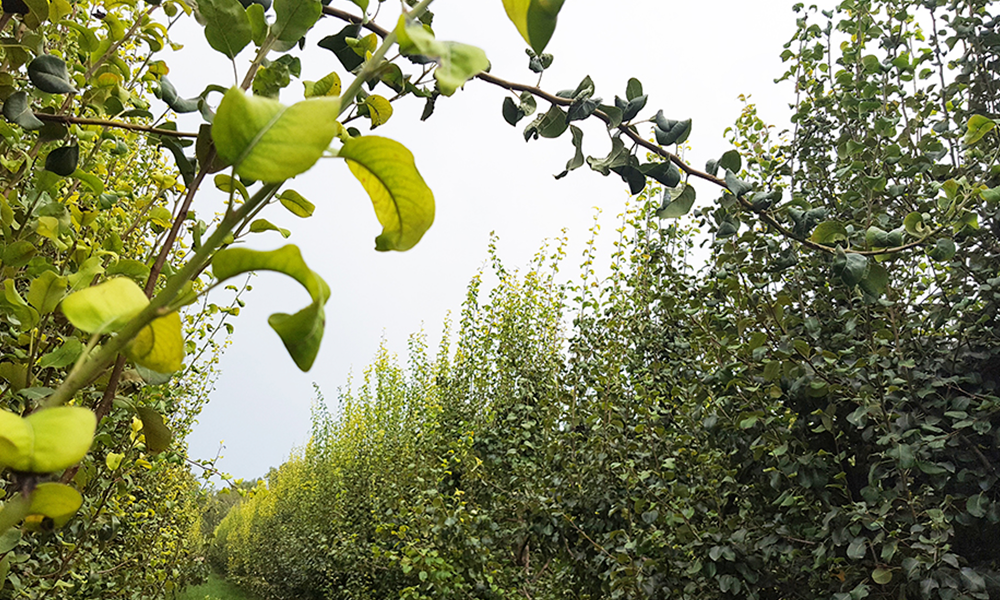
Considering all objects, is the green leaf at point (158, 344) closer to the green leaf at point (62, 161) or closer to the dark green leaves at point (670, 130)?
the green leaf at point (62, 161)

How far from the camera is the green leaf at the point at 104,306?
23cm

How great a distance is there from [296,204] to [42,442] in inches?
16.3

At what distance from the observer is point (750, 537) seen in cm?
264

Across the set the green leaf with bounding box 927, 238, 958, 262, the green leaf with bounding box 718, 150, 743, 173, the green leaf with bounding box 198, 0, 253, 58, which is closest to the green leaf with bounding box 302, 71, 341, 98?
the green leaf with bounding box 198, 0, 253, 58

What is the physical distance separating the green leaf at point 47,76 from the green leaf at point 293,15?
0.36 metres

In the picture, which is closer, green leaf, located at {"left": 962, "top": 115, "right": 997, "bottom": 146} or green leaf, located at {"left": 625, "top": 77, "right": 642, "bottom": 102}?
green leaf, located at {"left": 625, "top": 77, "right": 642, "bottom": 102}

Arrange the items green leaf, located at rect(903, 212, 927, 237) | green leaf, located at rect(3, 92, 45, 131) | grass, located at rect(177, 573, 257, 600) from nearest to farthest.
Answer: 1. green leaf, located at rect(3, 92, 45, 131)
2. green leaf, located at rect(903, 212, 927, 237)
3. grass, located at rect(177, 573, 257, 600)

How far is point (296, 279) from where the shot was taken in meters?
0.23

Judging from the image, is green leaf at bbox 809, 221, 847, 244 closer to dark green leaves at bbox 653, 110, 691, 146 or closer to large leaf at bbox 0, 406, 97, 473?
dark green leaves at bbox 653, 110, 691, 146

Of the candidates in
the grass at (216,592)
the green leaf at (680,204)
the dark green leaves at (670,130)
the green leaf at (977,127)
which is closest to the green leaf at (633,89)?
the dark green leaves at (670,130)

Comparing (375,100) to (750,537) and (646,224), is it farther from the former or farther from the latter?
(646,224)

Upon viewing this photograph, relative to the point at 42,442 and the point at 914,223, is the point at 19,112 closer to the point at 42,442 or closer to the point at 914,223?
the point at 42,442

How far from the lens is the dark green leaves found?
88 centimetres

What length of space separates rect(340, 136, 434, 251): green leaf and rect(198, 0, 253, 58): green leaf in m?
0.31
